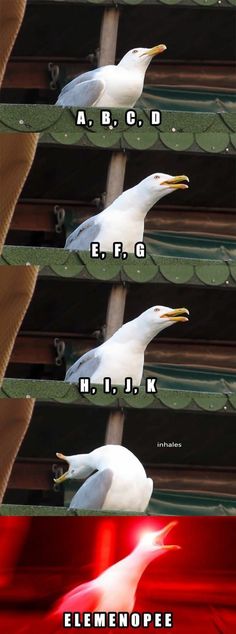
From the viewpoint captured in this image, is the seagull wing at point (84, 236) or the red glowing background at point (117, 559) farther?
the seagull wing at point (84, 236)

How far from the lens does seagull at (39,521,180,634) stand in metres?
18.0

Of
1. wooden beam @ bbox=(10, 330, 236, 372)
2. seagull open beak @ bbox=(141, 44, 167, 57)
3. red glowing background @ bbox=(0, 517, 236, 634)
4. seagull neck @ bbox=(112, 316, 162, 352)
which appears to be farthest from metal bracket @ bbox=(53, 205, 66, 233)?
red glowing background @ bbox=(0, 517, 236, 634)

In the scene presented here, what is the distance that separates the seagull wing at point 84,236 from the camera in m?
27.2

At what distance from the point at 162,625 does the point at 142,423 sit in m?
10.2

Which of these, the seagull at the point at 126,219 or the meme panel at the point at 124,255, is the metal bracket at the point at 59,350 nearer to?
the meme panel at the point at 124,255

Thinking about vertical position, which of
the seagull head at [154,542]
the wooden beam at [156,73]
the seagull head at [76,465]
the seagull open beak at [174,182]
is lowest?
the seagull head at [154,542]

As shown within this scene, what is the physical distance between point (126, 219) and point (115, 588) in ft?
31.4

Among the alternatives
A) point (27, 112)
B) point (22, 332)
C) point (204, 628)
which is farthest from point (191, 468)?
point (204, 628)

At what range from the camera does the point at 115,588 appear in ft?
59.0

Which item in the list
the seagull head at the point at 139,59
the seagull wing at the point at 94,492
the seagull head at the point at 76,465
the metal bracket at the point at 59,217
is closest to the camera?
the seagull wing at the point at 94,492

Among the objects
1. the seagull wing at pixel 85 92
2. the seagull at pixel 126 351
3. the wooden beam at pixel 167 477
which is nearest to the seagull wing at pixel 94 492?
the seagull at pixel 126 351

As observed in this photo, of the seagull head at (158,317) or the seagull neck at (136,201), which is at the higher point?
the seagull neck at (136,201)

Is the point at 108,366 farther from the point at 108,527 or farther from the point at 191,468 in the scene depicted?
the point at 108,527

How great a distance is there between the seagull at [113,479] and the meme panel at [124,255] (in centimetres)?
3
